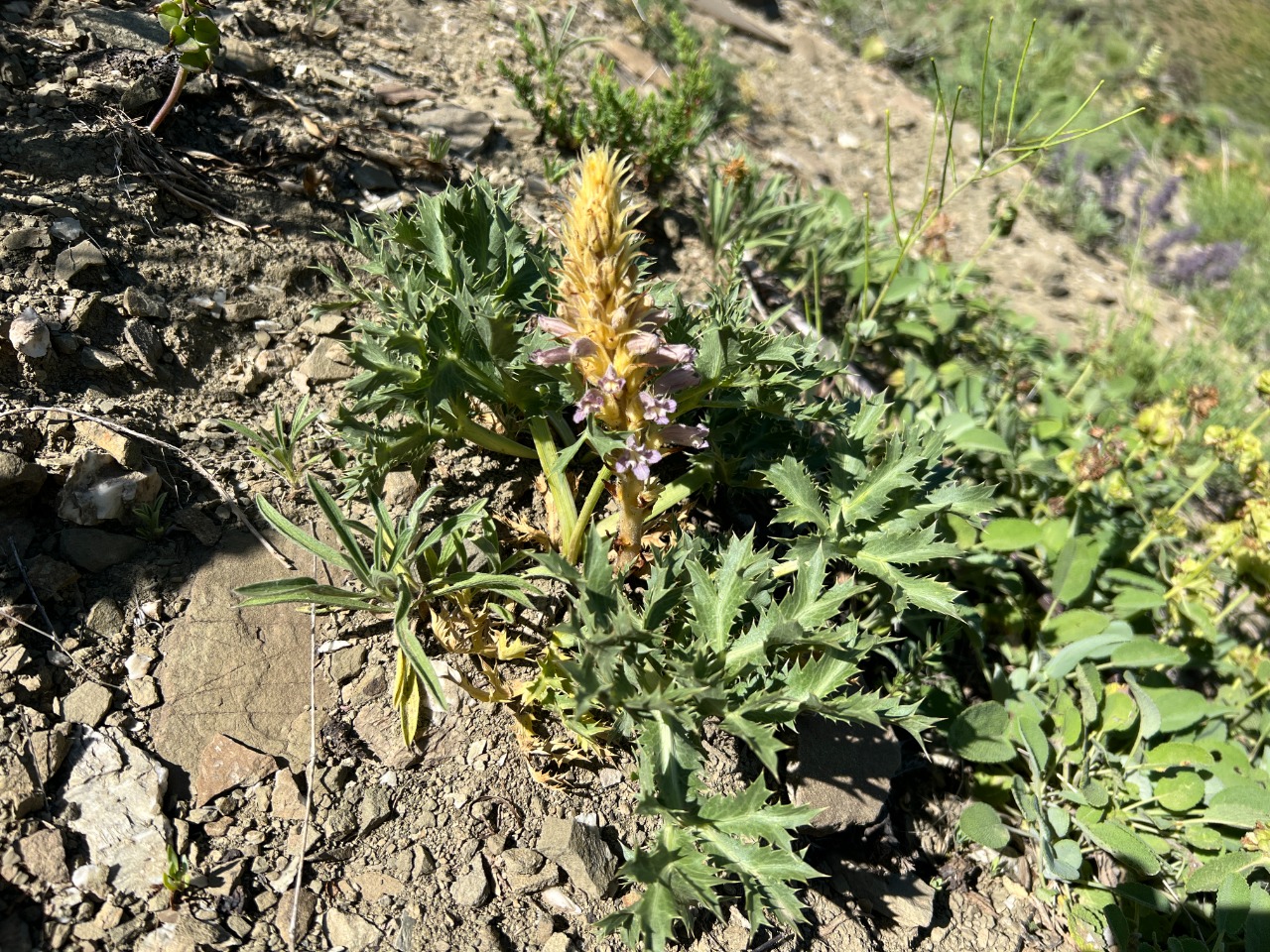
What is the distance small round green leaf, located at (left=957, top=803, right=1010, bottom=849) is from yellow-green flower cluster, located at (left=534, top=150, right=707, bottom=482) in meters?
1.58

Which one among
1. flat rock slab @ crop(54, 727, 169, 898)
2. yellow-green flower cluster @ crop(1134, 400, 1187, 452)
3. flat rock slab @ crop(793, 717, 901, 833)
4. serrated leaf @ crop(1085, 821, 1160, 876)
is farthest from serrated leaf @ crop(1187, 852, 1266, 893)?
flat rock slab @ crop(54, 727, 169, 898)

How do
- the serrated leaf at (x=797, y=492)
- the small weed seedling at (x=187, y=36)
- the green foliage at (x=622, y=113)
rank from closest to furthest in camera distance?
the serrated leaf at (x=797, y=492)
the small weed seedling at (x=187, y=36)
the green foliage at (x=622, y=113)

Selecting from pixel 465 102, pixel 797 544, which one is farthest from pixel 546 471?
pixel 465 102

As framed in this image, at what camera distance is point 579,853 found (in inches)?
94.3

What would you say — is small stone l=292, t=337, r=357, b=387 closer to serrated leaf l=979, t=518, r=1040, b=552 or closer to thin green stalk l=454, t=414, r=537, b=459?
thin green stalk l=454, t=414, r=537, b=459

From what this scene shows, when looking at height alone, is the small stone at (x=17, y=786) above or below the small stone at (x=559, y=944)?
above

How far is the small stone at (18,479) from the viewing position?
239 centimetres

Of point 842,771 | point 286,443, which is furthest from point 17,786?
point 842,771

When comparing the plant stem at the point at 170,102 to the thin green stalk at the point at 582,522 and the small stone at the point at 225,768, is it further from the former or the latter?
the small stone at the point at 225,768

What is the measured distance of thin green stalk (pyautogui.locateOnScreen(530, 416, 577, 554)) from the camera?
2.63 meters

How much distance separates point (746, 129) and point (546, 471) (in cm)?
362

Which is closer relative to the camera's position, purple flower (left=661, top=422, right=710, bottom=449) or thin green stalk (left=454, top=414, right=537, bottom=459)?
purple flower (left=661, top=422, right=710, bottom=449)

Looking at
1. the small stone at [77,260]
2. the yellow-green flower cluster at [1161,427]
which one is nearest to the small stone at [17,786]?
the small stone at [77,260]

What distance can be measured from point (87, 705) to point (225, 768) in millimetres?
376
